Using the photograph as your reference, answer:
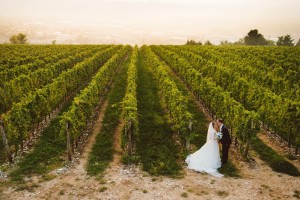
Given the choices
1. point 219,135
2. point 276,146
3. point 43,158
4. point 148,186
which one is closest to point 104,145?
point 43,158

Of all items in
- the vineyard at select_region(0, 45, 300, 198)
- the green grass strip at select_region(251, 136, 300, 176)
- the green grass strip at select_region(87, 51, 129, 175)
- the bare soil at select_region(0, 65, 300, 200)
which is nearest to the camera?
the bare soil at select_region(0, 65, 300, 200)

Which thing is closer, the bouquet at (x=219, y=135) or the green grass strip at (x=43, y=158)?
the green grass strip at (x=43, y=158)

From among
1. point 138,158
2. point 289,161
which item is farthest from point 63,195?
point 289,161

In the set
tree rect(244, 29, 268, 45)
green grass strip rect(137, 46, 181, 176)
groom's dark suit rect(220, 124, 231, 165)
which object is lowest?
green grass strip rect(137, 46, 181, 176)

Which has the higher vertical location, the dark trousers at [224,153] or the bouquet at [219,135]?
the bouquet at [219,135]

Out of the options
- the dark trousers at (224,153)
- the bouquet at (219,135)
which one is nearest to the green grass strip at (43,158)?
the bouquet at (219,135)

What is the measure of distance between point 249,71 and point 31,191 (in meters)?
25.1

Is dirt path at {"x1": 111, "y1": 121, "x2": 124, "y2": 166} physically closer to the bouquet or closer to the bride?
the bride

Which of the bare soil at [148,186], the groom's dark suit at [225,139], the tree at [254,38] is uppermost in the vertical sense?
the tree at [254,38]

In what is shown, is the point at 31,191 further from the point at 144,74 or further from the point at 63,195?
the point at 144,74

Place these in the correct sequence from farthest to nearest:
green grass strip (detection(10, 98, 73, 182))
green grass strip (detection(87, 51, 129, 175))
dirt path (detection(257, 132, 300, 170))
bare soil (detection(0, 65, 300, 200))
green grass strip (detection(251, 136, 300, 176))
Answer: dirt path (detection(257, 132, 300, 170))
green grass strip (detection(87, 51, 129, 175))
green grass strip (detection(251, 136, 300, 176))
green grass strip (detection(10, 98, 73, 182))
bare soil (detection(0, 65, 300, 200))

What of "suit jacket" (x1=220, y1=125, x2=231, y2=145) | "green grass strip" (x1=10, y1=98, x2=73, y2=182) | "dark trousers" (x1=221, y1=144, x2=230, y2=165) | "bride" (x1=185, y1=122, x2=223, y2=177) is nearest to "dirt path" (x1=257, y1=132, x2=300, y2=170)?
"dark trousers" (x1=221, y1=144, x2=230, y2=165)

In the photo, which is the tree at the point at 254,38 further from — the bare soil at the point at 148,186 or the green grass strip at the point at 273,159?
the bare soil at the point at 148,186

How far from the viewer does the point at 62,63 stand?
33875 mm
